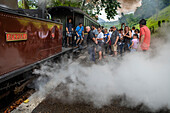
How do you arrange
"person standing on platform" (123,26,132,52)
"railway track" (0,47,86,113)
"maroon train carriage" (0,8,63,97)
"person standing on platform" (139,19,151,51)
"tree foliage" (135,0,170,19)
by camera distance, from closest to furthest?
"maroon train carriage" (0,8,63,97) < "railway track" (0,47,86,113) < "tree foliage" (135,0,170,19) < "person standing on platform" (139,19,151,51) < "person standing on platform" (123,26,132,52)

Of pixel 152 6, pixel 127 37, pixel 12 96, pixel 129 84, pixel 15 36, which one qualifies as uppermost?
pixel 152 6

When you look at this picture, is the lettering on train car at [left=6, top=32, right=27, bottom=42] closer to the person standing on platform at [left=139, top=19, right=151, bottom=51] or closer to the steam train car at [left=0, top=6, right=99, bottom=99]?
the steam train car at [left=0, top=6, right=99, bottom=99]

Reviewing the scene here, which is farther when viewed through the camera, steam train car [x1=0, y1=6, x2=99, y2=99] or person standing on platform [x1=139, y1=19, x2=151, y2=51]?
person standing on platform [x1=139, y1=19, x2=151, y2=51]

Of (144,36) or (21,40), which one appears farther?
(144,36)

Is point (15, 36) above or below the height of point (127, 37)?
below

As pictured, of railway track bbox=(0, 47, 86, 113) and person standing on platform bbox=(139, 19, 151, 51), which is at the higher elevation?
person standing on platform bbox=(139, 19, 151, 51)

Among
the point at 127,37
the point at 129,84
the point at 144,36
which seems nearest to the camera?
the point at 129,84

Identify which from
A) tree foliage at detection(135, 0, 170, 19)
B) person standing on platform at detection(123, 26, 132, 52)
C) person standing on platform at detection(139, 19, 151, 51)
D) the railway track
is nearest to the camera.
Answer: the railway track

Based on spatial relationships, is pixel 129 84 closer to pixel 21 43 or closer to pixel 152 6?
pixel 152 6

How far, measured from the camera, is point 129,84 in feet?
11.4

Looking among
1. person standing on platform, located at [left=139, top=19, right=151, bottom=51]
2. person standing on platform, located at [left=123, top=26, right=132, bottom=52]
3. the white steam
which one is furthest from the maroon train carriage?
person standing on platform, located at [left=123, top=26, right=132, bottom=52]

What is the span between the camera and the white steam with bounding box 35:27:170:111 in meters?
2.89

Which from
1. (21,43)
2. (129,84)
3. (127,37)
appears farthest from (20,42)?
(127,37)

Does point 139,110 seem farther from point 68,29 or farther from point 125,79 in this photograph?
point 68,29
